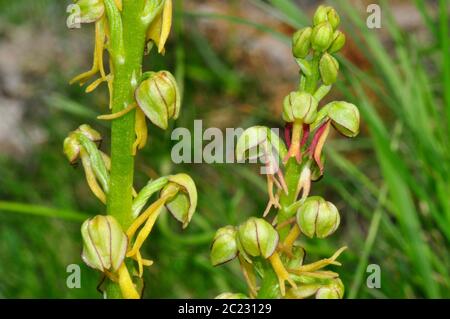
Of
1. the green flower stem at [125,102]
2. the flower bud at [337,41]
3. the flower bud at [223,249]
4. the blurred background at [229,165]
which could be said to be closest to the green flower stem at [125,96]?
the green flower stem at [125,102]

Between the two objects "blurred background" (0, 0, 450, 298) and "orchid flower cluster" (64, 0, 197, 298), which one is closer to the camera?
"orchid flower cluster" (64, 0, 197, 298)

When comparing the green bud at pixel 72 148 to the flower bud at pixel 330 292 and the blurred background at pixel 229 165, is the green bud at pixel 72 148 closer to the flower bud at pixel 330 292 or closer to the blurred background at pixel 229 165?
the flower bud at pixel 330 292

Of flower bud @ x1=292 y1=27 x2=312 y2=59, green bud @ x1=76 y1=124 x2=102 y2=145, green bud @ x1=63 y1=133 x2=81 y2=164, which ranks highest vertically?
flower bud @ x1=292 y1=27 x2=312 y2=59

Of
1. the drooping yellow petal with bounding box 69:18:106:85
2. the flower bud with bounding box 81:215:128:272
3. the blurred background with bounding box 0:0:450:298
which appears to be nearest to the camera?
the flower bud with bounding box 81:215:128:272

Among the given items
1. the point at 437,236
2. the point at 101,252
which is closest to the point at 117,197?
the point at 101,252

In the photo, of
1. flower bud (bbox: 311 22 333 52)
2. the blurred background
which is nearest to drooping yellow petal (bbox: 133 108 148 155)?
flower bud (bbox: 311 22 333 52)

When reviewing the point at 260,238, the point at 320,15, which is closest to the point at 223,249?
the point at 260,238

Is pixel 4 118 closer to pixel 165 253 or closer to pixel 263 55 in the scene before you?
pixel 263 55

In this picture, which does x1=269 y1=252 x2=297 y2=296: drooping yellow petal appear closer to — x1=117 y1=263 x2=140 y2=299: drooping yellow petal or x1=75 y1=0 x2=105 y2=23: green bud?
x1=117 y1=263 x2=140 y2=299: drooping yellow petal
